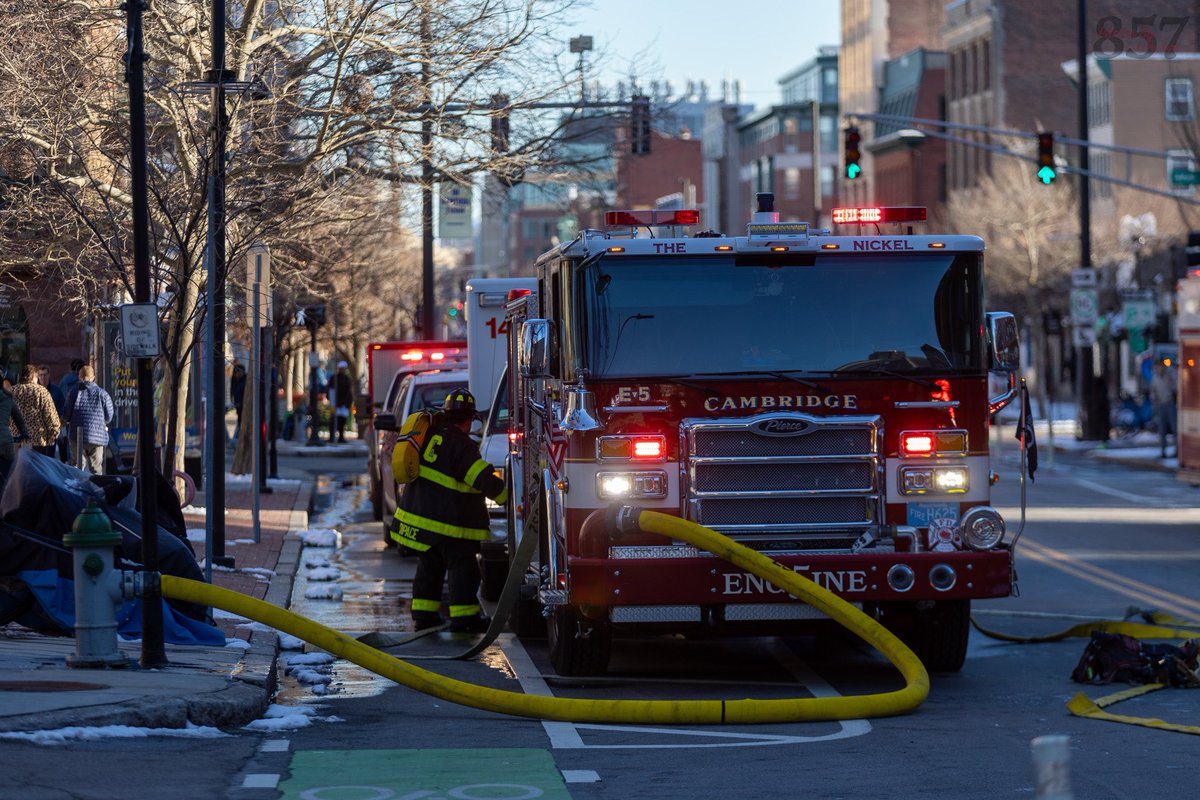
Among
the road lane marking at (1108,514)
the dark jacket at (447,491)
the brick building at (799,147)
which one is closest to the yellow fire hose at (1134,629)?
the dark jacket at (447,491)

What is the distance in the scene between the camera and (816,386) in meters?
11.2

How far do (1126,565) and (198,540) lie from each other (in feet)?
30.6

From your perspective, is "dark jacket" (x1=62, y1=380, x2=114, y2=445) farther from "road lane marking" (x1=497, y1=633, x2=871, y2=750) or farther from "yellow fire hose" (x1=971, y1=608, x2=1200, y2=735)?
"road lane marking" (x1=497, y1=633, x2=871, y2=750)

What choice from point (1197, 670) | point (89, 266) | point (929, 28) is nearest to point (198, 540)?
point (89, 266)

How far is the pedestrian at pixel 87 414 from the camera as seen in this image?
23.4 m

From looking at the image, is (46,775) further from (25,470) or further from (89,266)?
(89,266)

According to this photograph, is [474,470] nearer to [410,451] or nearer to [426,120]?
[410,451]

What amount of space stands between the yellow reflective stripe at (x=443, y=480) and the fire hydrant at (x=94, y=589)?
3.24 m

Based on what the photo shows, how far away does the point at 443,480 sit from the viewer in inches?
526

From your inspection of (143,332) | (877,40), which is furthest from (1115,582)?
(877,40)

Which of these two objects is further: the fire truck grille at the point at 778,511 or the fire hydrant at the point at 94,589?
the fire truck grille at the point at 778,511

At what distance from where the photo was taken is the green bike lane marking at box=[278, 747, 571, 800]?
317 inches

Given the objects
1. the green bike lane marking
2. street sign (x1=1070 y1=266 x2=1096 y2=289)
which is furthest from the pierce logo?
street sign (x1=1070 y1=266 x2=1096 y2=289)

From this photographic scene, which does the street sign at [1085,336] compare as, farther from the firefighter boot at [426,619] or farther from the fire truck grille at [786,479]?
the fire truck grille at [786,479]
